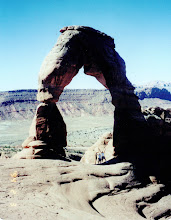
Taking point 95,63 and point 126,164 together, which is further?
point 95,63

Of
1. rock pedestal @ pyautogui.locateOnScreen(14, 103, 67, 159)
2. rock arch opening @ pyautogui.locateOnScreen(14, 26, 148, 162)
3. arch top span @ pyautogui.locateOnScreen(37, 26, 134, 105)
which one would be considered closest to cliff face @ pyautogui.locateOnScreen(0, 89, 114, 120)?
arch top span @ pyautogui.locateOnScreen(37, 26, 134, 105)

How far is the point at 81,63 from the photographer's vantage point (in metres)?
11.6

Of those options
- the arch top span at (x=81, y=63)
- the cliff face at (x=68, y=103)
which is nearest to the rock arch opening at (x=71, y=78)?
the arch top span at (x=81, y=63)

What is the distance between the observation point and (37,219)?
15.4ft

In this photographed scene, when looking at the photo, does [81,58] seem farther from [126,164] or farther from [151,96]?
[151,96]

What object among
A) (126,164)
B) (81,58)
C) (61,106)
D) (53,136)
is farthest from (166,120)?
(61,106)

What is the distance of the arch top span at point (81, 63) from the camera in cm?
1040

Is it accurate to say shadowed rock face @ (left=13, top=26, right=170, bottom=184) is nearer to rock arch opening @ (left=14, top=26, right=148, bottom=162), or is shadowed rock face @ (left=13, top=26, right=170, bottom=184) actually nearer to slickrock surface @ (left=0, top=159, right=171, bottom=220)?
rock arch opening @ (left=14, top=26, right=148, bottom=162)

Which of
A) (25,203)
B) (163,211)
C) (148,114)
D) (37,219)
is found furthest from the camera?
(148,114)

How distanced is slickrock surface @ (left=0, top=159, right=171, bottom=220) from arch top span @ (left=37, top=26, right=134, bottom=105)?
11.3ft

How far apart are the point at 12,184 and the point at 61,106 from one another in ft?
303

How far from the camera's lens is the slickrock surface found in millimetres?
5496

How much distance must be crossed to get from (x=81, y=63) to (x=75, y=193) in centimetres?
638

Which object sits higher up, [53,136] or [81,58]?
[81,58]
